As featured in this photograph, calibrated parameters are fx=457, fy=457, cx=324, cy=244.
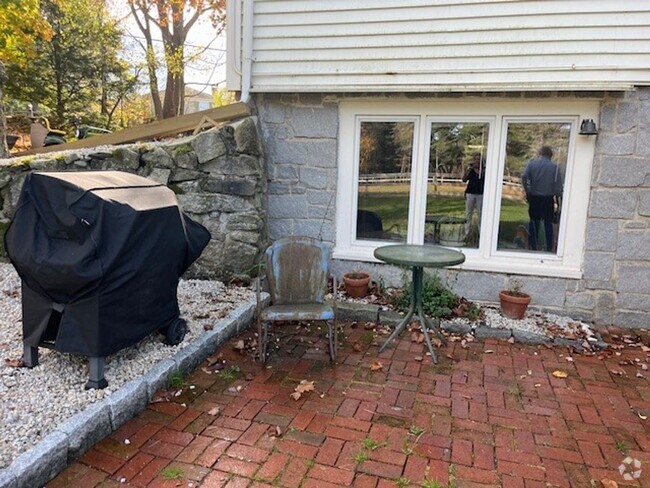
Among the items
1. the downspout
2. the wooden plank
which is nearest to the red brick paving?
the wooden plank

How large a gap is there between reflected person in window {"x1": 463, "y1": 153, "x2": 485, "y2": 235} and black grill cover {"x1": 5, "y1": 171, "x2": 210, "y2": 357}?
3014 mm

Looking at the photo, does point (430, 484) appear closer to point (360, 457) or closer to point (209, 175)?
point (360, 457)

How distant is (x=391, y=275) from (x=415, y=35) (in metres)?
2.34

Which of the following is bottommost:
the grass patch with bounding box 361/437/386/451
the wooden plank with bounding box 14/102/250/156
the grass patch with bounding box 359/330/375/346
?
the grass patch with bounding box 361/437/386/451

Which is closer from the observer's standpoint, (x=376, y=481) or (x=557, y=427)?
(x=376, y=481)

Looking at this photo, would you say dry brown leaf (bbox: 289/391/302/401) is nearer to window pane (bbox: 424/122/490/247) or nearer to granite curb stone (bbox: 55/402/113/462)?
granite curb stone (bbox: 55/402/113/462)

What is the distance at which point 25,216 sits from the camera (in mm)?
2625

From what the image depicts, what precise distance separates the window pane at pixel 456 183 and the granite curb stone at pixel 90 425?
102 inches

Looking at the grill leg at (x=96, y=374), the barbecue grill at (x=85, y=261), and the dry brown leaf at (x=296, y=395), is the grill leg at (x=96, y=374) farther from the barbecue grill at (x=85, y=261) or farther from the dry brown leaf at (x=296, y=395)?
the dry brown leaf at (x=296, y=395)

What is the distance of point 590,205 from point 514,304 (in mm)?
1128

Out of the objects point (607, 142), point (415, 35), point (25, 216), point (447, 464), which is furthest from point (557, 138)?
point (25, 216)

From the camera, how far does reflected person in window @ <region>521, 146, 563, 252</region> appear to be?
14.0 ft

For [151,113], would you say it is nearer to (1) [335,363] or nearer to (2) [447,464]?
(1) [335,363]

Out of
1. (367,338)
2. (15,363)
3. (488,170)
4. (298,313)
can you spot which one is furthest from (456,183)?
(15,363)
